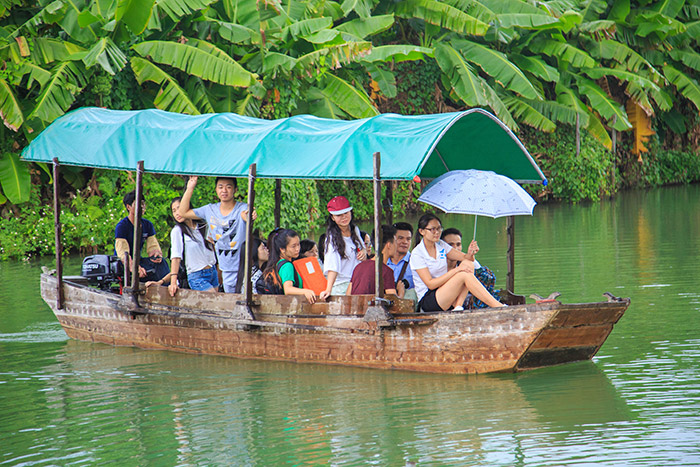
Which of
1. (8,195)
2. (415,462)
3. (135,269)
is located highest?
(8,195)

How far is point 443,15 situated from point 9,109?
875 centimetres

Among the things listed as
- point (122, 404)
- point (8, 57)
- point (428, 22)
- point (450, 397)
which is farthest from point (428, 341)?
point (428, 22)

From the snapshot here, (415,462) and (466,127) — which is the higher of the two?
(466,127)

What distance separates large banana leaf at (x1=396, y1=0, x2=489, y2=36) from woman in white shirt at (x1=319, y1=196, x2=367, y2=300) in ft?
35.2

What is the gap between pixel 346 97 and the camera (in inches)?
650

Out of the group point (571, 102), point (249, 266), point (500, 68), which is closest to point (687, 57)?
point (571, 102)

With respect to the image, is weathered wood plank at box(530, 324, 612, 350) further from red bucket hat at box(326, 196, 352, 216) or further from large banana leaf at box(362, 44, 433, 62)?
large banana leaf at box(362, 44, 433, 62)

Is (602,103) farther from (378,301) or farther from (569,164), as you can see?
(378,301)

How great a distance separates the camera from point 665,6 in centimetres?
2283

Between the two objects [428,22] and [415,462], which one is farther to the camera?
[428,22]

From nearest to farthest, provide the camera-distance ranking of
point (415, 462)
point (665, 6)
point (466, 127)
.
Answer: point (415, 462), point (466, 127), point (665, 6)

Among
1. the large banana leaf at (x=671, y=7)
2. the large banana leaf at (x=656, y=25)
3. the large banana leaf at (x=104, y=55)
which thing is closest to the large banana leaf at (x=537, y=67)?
the large banana leaf at (x=656, y=25)

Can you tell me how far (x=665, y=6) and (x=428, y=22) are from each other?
25.1 feet

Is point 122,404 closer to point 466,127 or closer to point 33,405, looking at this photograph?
point 33,405
